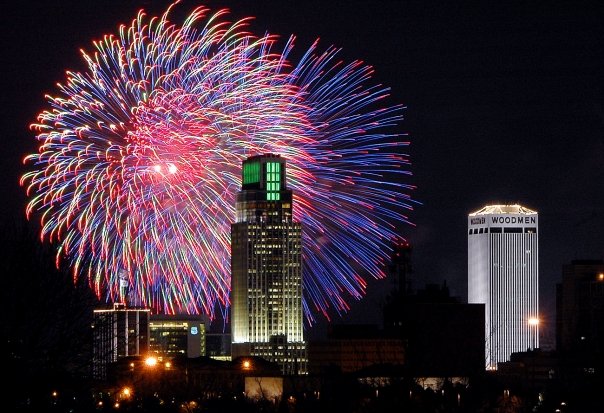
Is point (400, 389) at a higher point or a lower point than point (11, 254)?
lower

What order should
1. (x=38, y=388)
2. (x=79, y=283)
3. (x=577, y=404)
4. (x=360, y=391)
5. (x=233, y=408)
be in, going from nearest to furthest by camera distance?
(x=38, y=388), (x=79, y=283), (x=577, y=404), (x=233, y=408), (x=360, y=391)

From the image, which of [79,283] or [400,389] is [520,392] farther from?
[79,283]

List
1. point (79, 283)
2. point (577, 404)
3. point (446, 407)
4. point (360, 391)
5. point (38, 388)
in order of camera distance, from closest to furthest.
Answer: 1. point (38, 388)
2. point (79, 283)
3. point (446, 407)
4. point (577, 404)
5. point (360, 391)

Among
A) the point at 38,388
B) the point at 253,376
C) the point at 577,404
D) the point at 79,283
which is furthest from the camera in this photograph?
the point at 253,376

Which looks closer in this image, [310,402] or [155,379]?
[310,402]

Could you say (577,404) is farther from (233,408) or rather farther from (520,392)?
(520,392)

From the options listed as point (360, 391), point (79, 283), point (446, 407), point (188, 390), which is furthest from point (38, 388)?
point (188, 390)

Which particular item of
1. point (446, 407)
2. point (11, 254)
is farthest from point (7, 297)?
point (446, 407)


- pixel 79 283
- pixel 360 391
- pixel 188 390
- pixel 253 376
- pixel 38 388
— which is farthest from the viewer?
pixel 253 376

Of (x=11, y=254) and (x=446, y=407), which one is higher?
(x=11, y=254)
